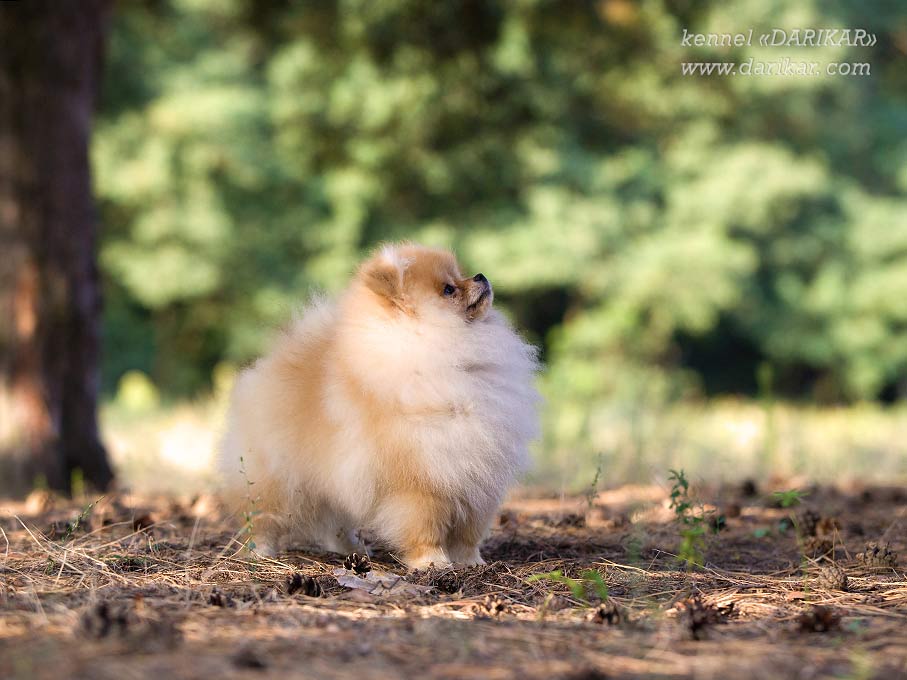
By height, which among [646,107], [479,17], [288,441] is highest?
[646,107]

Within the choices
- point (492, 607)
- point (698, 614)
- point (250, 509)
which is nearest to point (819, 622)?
point (698, 614)

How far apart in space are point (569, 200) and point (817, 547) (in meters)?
13.4

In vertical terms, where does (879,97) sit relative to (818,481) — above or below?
above

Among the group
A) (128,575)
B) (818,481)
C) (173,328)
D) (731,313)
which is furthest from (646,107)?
(128,575)

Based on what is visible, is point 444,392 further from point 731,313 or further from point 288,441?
point 731,313

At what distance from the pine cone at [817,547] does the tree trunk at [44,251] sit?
4.32m

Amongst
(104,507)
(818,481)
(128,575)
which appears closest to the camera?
(128,575)

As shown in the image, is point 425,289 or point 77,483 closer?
point 425,289

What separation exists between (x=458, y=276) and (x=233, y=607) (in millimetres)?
1498

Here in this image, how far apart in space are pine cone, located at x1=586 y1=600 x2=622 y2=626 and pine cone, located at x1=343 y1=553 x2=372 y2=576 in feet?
3.23

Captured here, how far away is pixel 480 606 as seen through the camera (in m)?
2.84

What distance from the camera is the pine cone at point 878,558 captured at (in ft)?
11.3

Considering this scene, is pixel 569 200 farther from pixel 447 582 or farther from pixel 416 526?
pixel 447 582

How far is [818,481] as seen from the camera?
19.4ft
